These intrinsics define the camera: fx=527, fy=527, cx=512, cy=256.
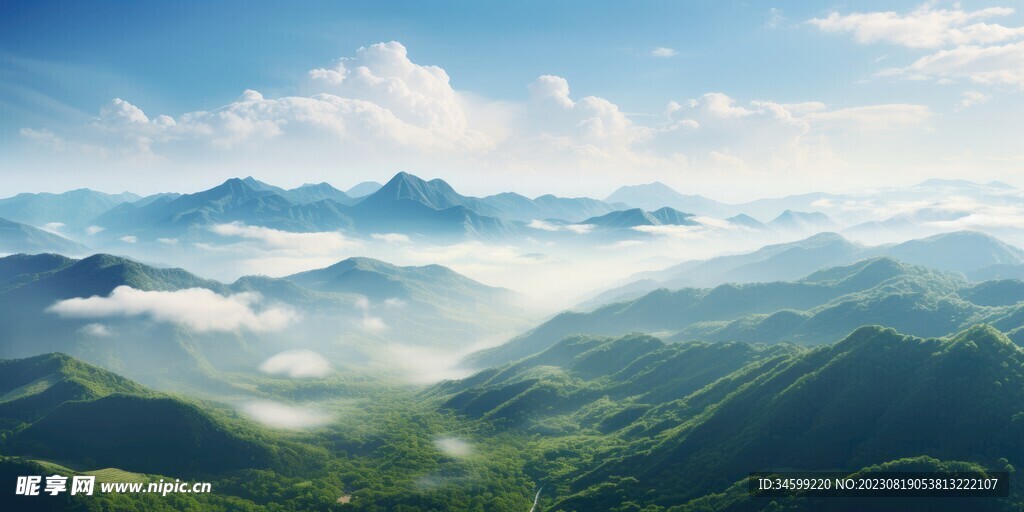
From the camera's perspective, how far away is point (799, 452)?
18362 centimetres

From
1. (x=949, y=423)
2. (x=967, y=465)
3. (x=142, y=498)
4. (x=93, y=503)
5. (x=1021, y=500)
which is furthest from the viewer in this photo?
(x=142, y=498)

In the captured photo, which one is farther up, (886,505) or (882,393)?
(882,393)

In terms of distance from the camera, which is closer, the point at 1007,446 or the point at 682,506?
the point at 1007,446

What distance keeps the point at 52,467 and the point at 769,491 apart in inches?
9940

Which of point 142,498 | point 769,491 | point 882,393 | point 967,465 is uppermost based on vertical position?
point 882,393

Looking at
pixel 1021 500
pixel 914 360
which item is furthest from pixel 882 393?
pixel 1021 500

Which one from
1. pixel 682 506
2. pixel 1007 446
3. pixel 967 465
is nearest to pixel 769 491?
pixel 682 506

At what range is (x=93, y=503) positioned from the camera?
17962cm

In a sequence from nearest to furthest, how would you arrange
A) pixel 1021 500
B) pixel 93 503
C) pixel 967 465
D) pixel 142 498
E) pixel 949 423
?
pixel 1021 500 < pixel 967 465 < pixel 949 423 < pixel 93 503 < pixel 142 498

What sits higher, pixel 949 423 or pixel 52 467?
pixel 949 423

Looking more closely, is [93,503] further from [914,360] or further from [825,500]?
[914,360]

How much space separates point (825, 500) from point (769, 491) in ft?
58.9

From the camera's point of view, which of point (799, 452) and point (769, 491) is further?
point (799, 452)

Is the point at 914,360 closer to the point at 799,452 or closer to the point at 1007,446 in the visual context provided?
the point at 1007,446
